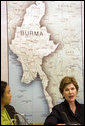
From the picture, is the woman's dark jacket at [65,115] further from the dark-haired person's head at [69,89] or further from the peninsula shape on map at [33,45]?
the peninsula shape on map at [33,45]

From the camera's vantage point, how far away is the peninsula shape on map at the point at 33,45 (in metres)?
2.21

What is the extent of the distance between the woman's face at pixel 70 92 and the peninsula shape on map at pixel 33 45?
45cm

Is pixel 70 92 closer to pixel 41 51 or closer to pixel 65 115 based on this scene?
pixel 65 115

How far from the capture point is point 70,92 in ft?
5.95

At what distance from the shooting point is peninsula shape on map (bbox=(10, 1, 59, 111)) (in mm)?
2213

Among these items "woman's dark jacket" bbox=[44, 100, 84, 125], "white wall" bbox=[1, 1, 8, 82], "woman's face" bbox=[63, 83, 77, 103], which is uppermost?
Result: "white wall" bbox=[1, 1, 8, 82]

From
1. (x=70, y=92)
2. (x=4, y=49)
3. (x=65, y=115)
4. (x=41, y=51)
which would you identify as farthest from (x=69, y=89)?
(x=4, y=49)

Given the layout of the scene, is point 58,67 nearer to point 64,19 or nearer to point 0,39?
point 64,19

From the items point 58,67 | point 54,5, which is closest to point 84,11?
point 54,5

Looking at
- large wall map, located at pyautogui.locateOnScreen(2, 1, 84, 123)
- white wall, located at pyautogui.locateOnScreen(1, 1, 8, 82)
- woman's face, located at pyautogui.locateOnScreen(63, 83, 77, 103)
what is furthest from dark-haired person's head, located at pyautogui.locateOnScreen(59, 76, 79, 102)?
white wall, located at pyautogui.locateOnScreen(1, 1, 8, 82)

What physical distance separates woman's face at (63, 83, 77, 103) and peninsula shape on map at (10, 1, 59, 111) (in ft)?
1.47

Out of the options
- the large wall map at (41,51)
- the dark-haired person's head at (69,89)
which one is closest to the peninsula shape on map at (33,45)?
the large wall map at (41,51)

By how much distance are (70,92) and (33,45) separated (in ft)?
2.32

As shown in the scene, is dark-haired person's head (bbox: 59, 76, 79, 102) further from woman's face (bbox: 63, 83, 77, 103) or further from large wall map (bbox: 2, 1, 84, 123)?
large wall map (bbox: 2, 1, 84, 123)
